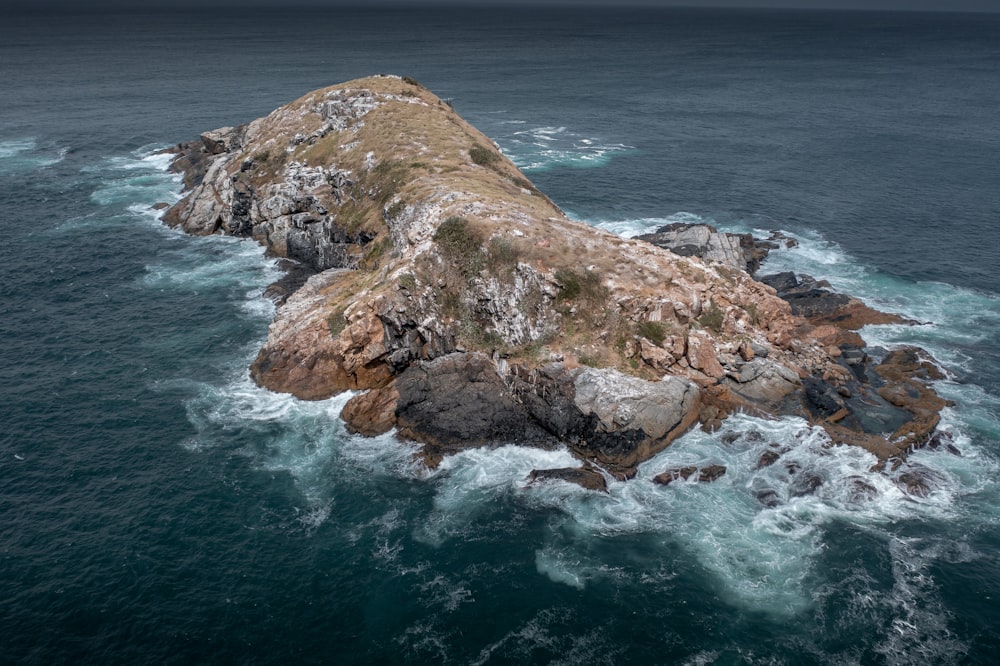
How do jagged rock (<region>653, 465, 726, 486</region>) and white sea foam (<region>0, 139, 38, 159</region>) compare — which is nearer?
jagged rock (<region>653, 465, 726, 486</region>)

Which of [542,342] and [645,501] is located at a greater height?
[542,342]

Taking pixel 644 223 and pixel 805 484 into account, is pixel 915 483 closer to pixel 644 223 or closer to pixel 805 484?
pixel 805 484

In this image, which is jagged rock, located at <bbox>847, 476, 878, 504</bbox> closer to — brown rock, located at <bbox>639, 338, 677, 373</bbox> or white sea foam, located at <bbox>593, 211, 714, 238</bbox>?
brown rock, located at <bbox>639, 338, 677, 373</bbox>

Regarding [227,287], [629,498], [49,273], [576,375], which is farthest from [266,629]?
[49,273]

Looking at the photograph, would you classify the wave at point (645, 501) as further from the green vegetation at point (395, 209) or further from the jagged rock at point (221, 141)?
the jagged rock at point (221, 141)

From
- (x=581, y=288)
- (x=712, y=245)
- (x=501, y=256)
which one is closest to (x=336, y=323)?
(x=501, y=256)

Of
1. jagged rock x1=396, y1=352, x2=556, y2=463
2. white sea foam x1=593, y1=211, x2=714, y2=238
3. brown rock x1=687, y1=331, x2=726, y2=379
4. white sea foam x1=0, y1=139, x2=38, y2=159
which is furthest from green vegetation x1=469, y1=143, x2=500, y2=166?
white sea foam x1=0, y1=139, x2=38, y2=159

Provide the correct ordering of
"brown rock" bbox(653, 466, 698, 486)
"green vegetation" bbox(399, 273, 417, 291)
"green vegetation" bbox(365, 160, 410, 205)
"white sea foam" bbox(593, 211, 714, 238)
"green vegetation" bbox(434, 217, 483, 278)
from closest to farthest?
"brown rock" bbox(653, 466, 698, 486) < "green vegetation" bbox(399, 273, 417, 291) < "green vegetation" bbox(434, 217, 483, 278) < "green vegetation" bbox(365, 160, 410, 205) < "white sea foam" bbox(593, 211, 714, 238)
